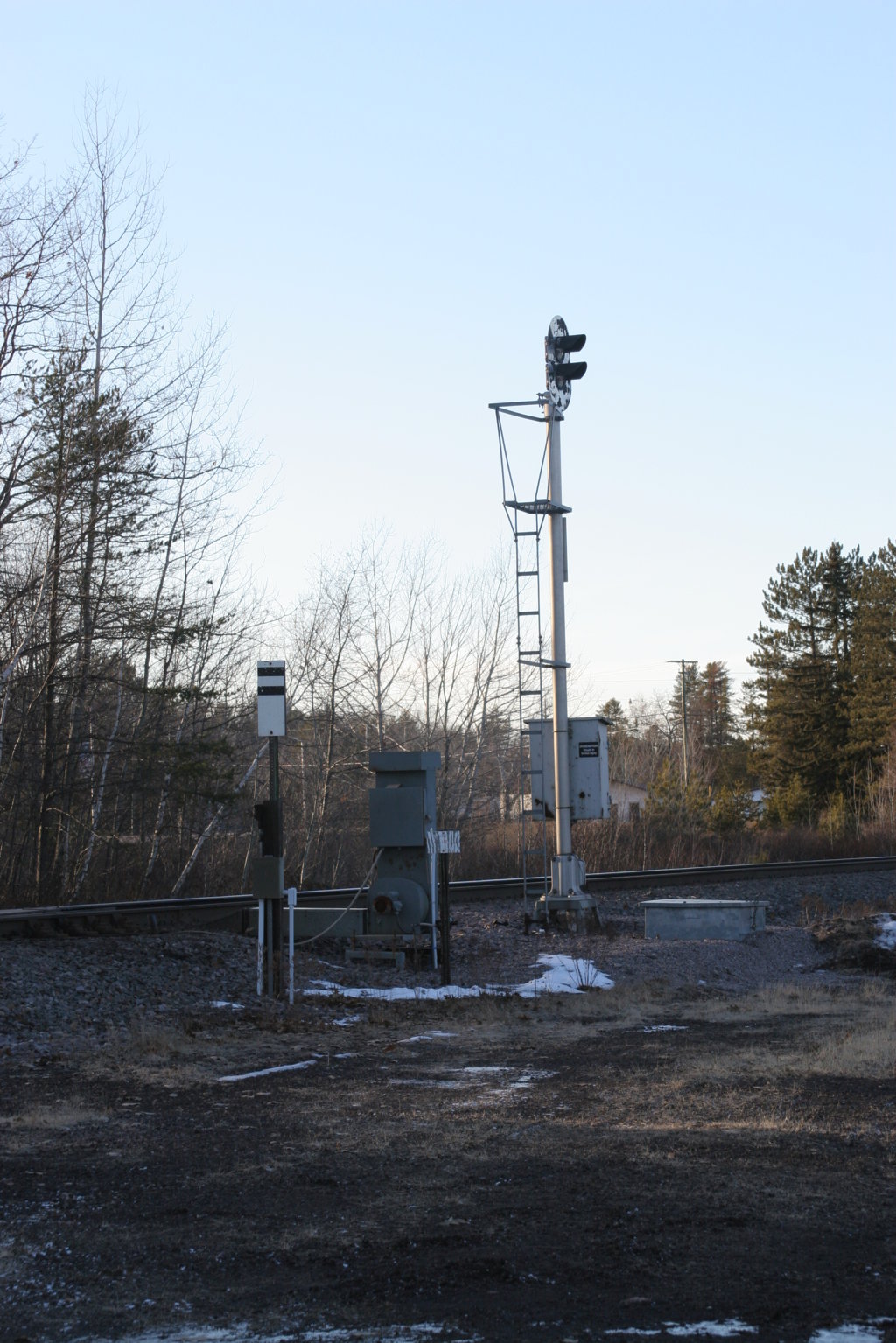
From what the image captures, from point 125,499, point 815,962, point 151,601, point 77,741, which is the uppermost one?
point 125,499

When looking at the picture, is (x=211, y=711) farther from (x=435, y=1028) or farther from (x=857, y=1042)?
(x=857, y=1042)

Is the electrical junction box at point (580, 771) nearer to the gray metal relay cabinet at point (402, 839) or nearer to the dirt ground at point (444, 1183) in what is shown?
the gray metal relay cabinet at point (402, 839)

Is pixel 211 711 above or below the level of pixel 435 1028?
above

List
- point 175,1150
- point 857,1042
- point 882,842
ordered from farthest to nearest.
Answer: point 882,842 < point 857,1042 < point 175,1150

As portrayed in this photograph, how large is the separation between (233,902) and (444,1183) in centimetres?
1076

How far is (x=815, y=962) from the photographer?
16938mm

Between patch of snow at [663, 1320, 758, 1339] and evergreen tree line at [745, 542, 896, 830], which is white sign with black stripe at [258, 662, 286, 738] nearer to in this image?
patch of snow at [663, 1320, 758, 1339]

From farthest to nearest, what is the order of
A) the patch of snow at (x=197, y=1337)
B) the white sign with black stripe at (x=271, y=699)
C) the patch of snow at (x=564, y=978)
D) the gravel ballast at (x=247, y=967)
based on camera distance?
the patch of snow at (x=564, y=978)
the white sign with black stripe at (x=271, y=699)
the gravel ballast at (x=247, y=967)
the patch of snow at (x=197, y=1337)

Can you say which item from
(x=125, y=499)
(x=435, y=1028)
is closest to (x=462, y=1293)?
(x=435, y=1028)

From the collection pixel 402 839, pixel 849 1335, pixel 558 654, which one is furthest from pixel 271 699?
pixel 849 1335

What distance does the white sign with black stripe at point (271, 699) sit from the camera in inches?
488

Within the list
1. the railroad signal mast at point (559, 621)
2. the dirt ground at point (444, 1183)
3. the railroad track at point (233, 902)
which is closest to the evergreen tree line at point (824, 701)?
the railroad track at point (233, 902)

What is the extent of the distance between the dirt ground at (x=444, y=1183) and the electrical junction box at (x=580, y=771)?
762cm

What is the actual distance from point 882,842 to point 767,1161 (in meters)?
38.6
